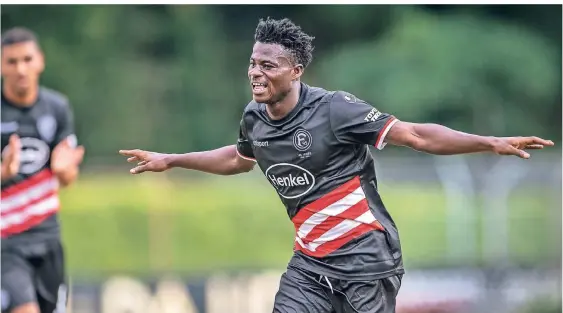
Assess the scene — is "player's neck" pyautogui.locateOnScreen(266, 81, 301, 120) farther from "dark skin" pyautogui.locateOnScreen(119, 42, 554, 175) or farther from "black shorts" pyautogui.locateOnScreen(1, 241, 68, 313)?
"black shorts" pyautogui.locateOnScreen(1, 241, 68, 313)

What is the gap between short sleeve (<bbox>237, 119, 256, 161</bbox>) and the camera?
6359 millimetres

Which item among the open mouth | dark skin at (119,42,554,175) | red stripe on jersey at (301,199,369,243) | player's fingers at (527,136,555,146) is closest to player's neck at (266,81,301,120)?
dark skin at (119,42,554,175)

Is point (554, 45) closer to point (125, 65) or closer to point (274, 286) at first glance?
point (125, 65)

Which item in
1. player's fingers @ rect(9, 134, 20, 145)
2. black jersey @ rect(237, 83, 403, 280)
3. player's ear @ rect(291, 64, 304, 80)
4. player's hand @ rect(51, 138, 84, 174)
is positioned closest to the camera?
black jersey @ rect(237, 83, 403, 280)

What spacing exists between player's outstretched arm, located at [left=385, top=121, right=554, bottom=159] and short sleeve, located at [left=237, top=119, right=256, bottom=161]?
0.88m

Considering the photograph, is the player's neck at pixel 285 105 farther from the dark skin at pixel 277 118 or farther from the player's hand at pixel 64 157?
the player's hand at pixel 64 157

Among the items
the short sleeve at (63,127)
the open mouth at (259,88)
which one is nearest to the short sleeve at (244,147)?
the open mouth at (259,88)

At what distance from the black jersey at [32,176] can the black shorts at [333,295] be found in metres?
3.27

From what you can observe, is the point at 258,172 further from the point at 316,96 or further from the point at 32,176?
the point at 316,96

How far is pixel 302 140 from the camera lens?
19.4ft

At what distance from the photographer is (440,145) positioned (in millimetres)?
5680

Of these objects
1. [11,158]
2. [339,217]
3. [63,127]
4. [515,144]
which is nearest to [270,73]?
[339,217]

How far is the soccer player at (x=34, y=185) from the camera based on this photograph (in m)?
8.79
